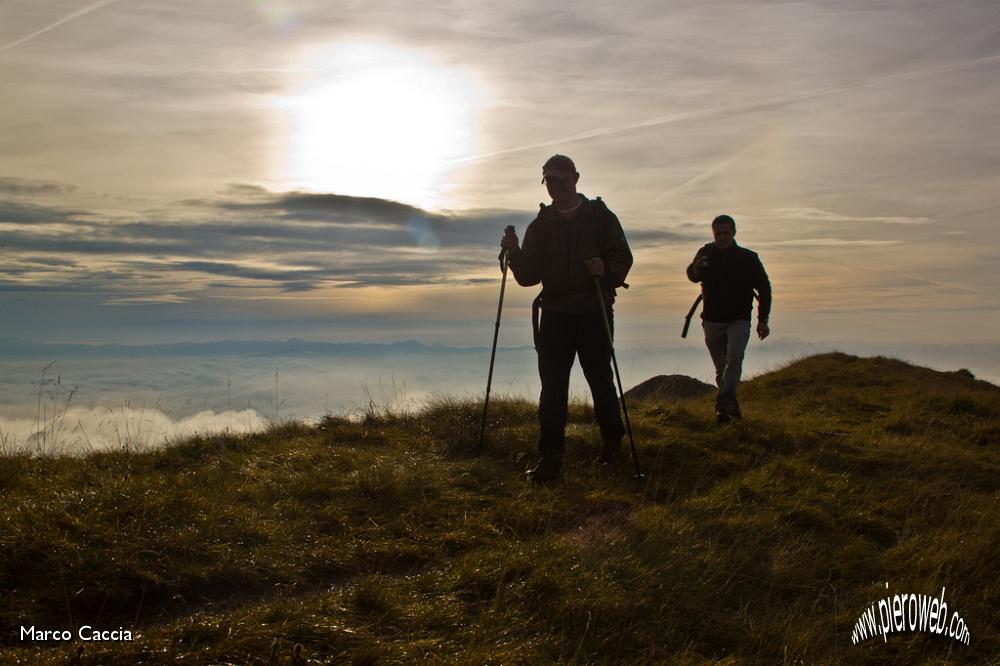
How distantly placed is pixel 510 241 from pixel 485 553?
3.90 metres

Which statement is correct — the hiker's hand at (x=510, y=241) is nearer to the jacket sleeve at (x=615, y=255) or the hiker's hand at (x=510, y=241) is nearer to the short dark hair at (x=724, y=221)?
the jacket sleeve at (x=615, y=255)

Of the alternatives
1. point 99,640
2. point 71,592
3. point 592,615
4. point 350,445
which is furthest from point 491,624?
point 350,445

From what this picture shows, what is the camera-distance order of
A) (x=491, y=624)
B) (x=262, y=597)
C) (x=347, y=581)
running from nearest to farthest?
(x=491, y=624) < (x=262, y=597) < (x=347, y=581)

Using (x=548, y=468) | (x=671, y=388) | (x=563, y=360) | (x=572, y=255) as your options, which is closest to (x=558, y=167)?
(x=572, y=255)

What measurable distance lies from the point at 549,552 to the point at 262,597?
202cm

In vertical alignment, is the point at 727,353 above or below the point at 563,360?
below

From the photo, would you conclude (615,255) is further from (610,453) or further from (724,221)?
(724,221)

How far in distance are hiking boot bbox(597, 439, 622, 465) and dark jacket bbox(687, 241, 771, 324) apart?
3.71 meters

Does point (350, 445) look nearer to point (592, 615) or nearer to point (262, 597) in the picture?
point (262, 597)

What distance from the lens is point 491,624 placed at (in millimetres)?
4953

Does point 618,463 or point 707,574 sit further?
point 618,463

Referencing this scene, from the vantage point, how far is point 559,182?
8.56m

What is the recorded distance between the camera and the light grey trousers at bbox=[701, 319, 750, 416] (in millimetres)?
11523

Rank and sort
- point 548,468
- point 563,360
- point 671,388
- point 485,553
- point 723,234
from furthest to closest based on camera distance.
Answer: point 671,388
point 723,234
point 563,360
point 548,468
point 485,553
